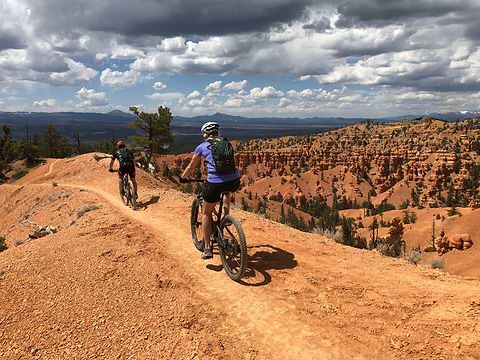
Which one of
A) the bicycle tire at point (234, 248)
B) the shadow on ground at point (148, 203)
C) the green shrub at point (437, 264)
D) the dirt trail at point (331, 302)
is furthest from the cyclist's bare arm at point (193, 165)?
the shadow on ground at point (148, 203)

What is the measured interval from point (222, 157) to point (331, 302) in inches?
121

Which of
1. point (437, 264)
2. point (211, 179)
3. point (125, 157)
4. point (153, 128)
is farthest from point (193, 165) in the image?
point (153, 128)

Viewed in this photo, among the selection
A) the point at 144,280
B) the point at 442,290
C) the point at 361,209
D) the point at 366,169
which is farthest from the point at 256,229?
the point at 366,169

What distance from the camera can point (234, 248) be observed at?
749cm

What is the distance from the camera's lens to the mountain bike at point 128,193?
15534mm

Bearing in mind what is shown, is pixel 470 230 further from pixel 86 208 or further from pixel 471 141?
pixel 471 141

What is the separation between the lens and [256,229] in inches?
430

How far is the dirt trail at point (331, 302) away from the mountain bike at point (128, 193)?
568 centimetres

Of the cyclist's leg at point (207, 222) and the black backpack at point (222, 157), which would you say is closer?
the black backpack at point (222, 157)

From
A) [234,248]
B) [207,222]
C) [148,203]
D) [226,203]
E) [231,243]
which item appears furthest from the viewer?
[148,203]

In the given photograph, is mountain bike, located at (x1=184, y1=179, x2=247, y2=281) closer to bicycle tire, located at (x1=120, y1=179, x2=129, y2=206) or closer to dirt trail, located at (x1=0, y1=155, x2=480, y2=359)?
dirt trail, located at (x1=0, y1=155, x2=480, y2=359)

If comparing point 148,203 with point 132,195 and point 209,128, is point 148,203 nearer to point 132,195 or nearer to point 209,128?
point 132,195

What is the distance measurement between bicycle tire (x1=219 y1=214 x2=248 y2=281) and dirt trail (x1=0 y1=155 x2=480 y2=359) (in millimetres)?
189

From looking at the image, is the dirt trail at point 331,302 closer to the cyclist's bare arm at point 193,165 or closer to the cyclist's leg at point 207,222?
the cyclist's leg at point 207,222
